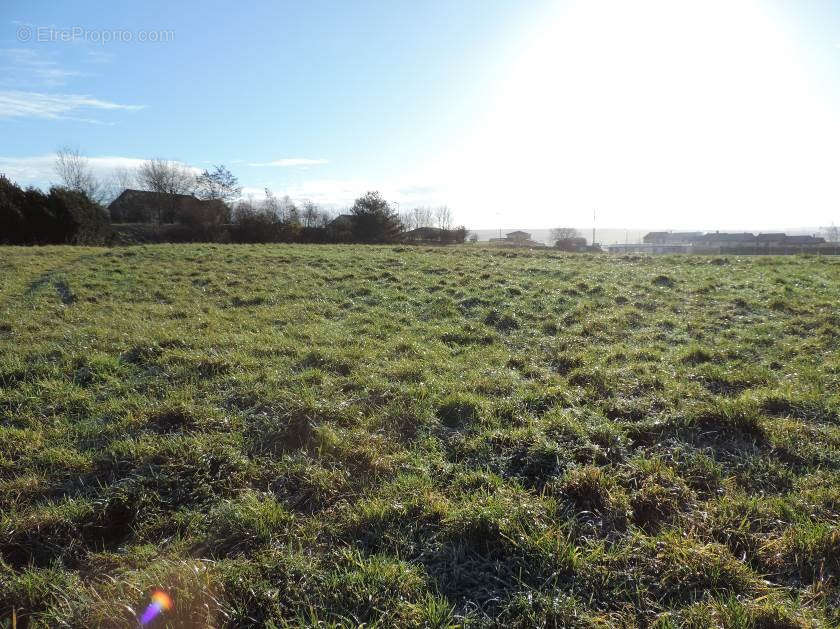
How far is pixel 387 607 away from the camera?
226 cm

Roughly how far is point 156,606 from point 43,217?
29749 mm

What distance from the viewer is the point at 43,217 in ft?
78.2

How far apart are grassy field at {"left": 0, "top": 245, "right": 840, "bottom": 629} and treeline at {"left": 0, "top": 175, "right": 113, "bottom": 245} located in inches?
847

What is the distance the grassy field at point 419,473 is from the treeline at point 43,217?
70.6 ft

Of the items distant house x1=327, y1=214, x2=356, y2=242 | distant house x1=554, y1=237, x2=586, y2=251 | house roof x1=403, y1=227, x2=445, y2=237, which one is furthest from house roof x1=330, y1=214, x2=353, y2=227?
distant house x1=554, y1=237, x2=586, y2=251

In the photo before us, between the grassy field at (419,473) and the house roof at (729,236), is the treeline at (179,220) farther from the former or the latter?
the house roof at (729,236)

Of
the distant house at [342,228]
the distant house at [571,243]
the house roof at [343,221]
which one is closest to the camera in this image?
the distant house at [342,228]

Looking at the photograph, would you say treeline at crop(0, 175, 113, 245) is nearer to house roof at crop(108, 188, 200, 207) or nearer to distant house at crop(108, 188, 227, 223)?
distant house at crop(108, 188, 227, 223)

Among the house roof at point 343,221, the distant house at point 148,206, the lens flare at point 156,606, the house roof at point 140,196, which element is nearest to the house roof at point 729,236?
the house roof at point 343,221

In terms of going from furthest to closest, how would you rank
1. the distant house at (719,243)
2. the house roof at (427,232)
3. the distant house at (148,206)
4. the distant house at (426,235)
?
the distant house at (719,243) → the house roof at (427,232) → the distant house at (426,235) → the distant house at (148,206)

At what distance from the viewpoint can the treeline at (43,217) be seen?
22.9 m

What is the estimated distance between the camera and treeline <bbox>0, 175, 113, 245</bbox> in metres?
22.9

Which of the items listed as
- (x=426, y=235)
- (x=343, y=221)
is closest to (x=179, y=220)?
(x=343, y=221)

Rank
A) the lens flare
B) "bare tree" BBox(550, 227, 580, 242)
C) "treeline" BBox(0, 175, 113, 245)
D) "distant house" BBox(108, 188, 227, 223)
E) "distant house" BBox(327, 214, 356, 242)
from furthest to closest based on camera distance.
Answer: "bare tree" BBox(550, 227, 580, 242) < "distant house" BBox(108, 188, 227, 223) < "distant house" BBox(327, 214, 356, 242) < "treeline" BBox(0, 175, 113, 245) < the lens flare
